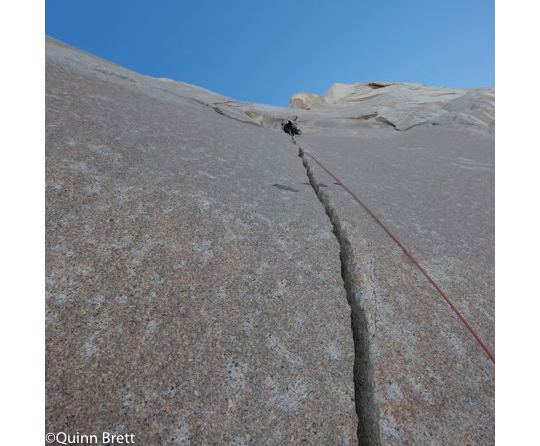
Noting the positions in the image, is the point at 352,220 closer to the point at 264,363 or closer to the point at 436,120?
the point at 264,363

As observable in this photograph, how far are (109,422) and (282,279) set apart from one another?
50.6 inches

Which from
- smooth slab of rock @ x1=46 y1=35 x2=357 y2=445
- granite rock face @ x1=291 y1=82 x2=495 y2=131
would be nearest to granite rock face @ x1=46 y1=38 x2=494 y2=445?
smooth slab of rock @ x1=46 y1=35 x2=357 y2=445

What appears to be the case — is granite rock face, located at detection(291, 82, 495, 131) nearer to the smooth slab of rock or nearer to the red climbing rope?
the red climbing rope

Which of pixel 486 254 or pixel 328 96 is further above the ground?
pixel 328 96

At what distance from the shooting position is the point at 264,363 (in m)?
1.78

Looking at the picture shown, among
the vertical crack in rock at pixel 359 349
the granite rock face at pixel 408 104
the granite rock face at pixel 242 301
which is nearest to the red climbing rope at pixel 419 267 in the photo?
the granite rock face at pixel 242 301

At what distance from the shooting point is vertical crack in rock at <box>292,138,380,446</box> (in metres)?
1.64

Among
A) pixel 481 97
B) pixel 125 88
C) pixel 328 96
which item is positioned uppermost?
pixel 328 96

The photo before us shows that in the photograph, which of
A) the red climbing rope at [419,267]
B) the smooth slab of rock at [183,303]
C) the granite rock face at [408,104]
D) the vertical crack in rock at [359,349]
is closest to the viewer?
the smooth slab of rock at [183,303]

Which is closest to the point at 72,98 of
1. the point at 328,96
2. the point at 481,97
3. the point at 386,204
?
the point at 386,204

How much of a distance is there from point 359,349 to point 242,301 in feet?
2.46

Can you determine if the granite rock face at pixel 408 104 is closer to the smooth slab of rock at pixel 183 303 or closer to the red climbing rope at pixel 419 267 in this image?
the red climbing rope at pixel 419 267

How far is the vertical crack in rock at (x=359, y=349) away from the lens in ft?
5.37

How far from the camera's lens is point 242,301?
2111 mm
